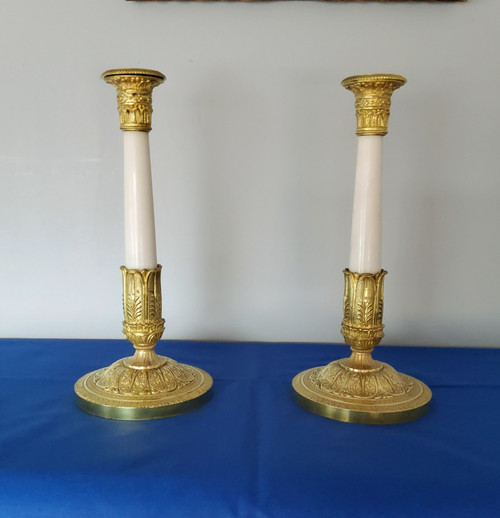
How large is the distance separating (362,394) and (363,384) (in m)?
0.02

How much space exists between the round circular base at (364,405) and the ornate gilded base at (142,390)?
19 centimetres

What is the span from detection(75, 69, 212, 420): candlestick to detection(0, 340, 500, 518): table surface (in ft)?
0.09

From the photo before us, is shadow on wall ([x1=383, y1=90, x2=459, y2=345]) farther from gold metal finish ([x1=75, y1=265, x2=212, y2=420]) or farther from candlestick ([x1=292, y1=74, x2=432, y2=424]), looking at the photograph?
gold metal finish ([x1=75, y1=265, x2=212, y2=420])

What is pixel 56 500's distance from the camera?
731 mm

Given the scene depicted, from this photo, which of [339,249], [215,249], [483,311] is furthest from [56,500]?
[483,311]

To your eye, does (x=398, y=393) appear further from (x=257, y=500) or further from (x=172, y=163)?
(x=172, y=163)

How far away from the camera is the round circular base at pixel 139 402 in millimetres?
932

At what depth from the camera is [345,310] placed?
102 centimetres

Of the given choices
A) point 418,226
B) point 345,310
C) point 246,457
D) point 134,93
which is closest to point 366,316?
point 345,310

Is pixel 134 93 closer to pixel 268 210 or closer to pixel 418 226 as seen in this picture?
pixel 268 210

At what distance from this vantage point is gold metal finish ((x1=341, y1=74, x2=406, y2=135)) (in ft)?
3.08

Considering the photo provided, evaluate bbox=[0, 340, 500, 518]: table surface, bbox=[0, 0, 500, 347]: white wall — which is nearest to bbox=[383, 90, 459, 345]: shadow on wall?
bbox=[0, 0, 500, 347]: white wall

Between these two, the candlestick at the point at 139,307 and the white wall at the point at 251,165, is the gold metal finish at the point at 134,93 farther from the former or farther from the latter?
the white wall at the point at 251,165

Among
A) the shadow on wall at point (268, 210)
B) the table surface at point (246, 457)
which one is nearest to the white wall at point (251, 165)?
the shadow on wall at point (268, 210)
